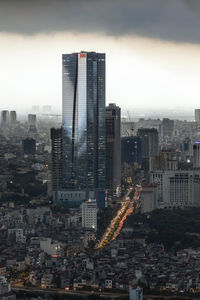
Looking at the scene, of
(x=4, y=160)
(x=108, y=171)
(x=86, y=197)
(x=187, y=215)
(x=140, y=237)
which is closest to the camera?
(x=140, y=237)

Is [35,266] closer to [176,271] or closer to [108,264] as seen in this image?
[108,264]

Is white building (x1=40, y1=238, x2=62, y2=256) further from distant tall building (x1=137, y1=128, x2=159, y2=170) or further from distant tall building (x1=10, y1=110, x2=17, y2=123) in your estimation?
distant tall building (x1=10, y1=110, x2=17, y2=123)

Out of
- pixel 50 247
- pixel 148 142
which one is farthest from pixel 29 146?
pixel 50 247

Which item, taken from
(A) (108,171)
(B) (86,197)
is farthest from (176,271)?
(A) (108,171)

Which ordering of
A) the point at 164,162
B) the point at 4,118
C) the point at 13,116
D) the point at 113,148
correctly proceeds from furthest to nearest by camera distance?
the point at 4,118, the point at 13,116, the point at 164,162, the point at 113,148

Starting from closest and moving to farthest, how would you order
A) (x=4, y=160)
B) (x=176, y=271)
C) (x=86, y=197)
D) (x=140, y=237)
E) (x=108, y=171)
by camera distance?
(x=176, y=271)
(x=140, y=237)
(x=86, y=197)
(x=108, y=171)
(x=4, y=160)

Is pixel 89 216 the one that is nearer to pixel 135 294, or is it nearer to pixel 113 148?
pixel 113 148
